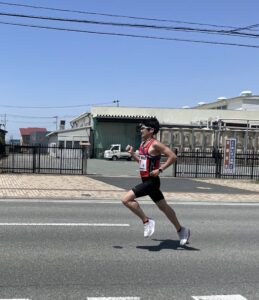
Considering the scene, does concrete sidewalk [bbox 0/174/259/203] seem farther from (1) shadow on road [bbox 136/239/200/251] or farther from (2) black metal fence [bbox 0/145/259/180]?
(1) shadow on road [bbox 136/239/200/251]

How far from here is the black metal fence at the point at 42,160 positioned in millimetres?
23266

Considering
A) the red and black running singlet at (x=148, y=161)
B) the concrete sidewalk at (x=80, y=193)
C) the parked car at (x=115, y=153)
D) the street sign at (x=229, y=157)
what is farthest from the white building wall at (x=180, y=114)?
the red and black running singlet at (x=148, y=161)

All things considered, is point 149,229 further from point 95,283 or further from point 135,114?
point 135,114

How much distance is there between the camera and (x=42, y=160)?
2366cm

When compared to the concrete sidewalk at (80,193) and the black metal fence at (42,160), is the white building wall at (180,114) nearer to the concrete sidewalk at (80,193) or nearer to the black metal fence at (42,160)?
the black metal fence at (42,160)

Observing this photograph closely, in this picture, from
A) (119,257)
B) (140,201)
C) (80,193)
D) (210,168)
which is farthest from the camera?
(210,168)

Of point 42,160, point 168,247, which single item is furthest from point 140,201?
point 42,160

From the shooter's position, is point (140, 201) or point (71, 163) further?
point (71, 163)

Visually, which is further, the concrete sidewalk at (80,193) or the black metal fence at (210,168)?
the black metal fence at (210,168)

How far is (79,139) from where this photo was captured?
197 feet

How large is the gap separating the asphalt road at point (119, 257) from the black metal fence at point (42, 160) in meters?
12.1

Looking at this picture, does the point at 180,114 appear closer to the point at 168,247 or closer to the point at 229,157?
the point at 229,157

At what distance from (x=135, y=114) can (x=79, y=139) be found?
744 centimetres

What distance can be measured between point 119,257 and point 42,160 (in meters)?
17.2
